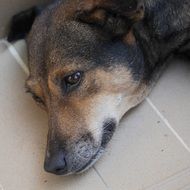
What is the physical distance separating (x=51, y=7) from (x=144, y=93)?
0.59 m

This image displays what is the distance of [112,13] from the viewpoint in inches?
87.4

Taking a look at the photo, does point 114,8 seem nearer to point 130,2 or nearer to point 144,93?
point 130,2

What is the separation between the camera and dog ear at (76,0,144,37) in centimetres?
219

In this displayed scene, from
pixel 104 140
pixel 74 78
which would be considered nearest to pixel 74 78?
pixel 74 78

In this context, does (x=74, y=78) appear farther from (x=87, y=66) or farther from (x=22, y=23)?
(x=22, y=23)

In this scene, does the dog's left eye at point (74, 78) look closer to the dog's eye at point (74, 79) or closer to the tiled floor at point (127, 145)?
the dog's eye at point (74, 79)

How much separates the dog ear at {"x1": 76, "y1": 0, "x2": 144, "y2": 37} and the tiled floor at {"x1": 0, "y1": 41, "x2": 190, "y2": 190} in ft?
1.56

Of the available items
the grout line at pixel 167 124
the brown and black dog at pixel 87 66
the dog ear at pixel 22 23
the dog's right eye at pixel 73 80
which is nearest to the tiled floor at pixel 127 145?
the grout line at pixel 167 124

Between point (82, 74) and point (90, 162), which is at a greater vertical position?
point (82, 74)

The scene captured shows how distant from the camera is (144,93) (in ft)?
8.20

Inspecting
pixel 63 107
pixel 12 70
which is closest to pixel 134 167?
pixel 63 107

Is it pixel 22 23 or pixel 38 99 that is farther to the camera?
pixel 22 23

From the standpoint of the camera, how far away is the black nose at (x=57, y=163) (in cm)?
214

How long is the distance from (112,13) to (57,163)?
0.66 meters
